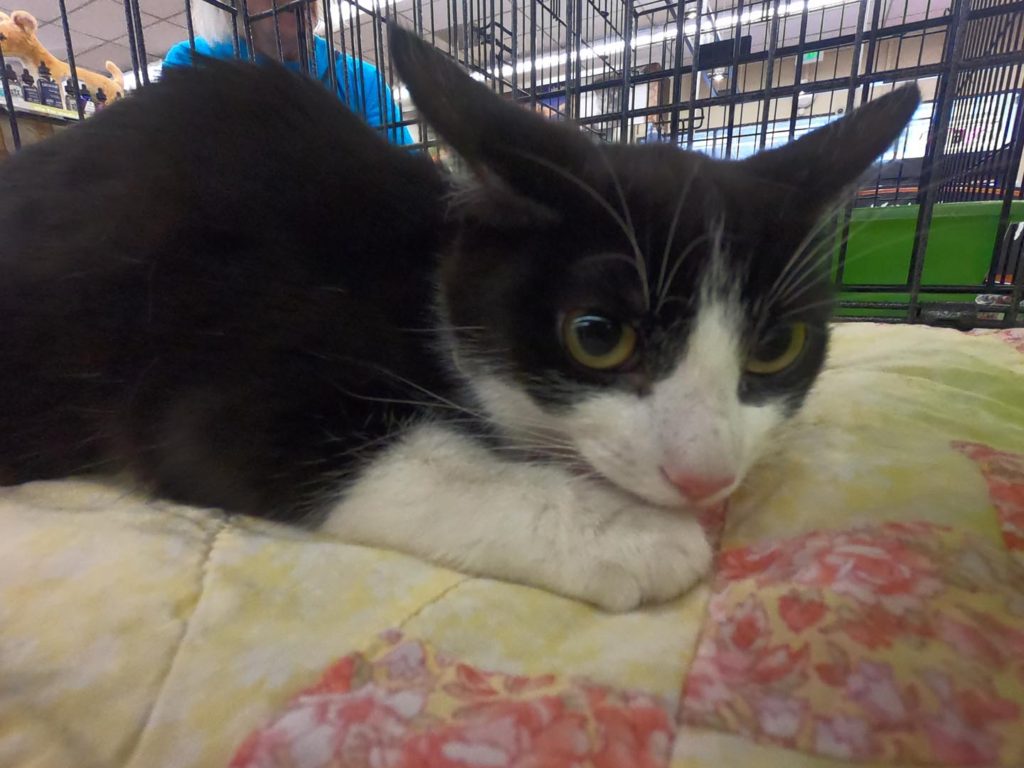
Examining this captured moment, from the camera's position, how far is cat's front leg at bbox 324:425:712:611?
495 millimetres

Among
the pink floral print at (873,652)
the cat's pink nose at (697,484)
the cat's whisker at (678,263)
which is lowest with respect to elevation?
the pink floral print at (873,652)

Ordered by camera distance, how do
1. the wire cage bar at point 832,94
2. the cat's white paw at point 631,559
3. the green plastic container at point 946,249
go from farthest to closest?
1. the green plastic container at point 946,249
2. the wire cage bar at point 832,94
3. the cat's white paw at point 631,559

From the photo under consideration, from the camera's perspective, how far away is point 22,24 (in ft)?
10.3

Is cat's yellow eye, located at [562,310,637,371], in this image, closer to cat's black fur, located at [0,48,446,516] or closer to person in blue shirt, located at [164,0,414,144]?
cat's black fur, located at [0,48,446,516]

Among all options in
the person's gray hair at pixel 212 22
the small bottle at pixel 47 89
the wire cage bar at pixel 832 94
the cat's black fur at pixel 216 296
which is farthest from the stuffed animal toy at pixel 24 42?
the cat's black fur at pixel 216 296

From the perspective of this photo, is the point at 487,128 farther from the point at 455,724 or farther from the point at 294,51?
the point at 294,51

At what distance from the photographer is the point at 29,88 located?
9.84 ft

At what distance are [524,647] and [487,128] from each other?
1.45ft

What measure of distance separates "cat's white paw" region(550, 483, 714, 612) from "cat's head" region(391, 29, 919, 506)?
3 cm

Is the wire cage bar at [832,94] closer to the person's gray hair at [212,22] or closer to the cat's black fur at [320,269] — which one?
the person's gray hair at [212,22]

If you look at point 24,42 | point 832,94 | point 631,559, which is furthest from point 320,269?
point 24,42

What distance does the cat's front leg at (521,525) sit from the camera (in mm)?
495

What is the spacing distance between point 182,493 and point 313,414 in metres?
0.17

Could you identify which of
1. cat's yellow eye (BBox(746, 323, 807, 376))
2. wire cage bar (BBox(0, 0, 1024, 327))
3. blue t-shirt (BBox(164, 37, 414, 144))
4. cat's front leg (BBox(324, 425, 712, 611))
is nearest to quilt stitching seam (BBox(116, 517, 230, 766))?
cat's front leg (BBox(324, 425, 712, 611))
